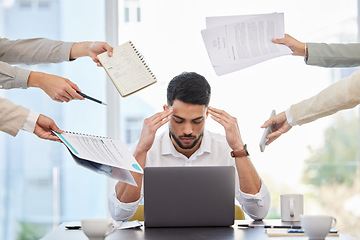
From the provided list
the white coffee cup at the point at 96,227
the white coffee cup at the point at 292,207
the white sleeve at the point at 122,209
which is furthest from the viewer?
the white sleeve at the point at 122,209

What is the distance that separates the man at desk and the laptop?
0.48 metres

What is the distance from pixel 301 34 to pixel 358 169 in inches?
43.7

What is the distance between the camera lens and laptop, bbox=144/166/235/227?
2.04 metres

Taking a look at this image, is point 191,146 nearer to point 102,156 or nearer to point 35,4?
point 102,156

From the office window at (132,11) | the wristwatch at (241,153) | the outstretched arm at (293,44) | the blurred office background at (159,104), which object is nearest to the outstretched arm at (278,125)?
the wristwatch at (241,153)

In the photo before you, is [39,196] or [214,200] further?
[39,196]

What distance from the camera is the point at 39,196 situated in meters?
3.77

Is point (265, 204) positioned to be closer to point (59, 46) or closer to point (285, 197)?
point (285, 197)

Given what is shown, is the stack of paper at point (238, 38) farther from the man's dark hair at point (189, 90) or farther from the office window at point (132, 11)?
the office window at point (132, 11)

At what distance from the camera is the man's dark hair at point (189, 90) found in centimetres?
278

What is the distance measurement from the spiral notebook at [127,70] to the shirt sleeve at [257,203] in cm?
78

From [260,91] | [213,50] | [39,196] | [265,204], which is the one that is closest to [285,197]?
[265,204]

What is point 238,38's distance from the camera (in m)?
2.40

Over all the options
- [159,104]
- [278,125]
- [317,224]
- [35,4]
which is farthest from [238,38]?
[35,4]
